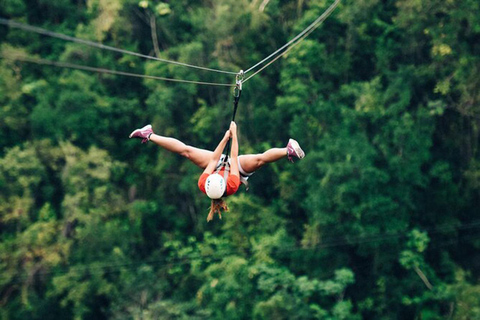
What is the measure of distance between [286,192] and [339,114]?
7.17 ft

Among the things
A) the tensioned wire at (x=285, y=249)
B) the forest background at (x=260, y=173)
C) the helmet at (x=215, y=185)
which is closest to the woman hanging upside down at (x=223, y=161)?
the helmet at (x=215, y=185)

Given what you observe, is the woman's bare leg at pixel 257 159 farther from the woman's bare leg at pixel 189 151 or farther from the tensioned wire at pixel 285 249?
the tensioned wire at pixel 285 249

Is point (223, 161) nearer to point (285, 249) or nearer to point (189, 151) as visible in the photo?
point (189, 151)

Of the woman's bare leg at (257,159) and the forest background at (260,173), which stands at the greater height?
the forest background at (260,173)

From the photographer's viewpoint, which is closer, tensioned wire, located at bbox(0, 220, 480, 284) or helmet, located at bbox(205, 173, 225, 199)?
helmet, located at bbox(205, 173, 225, 199)

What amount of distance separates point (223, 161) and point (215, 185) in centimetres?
39

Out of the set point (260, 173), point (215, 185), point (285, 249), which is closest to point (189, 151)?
point (215, 185)

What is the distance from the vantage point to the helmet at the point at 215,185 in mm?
5422

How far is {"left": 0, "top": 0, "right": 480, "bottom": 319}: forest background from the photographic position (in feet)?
46.8

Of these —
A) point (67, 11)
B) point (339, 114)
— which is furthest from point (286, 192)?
point (67, 11)

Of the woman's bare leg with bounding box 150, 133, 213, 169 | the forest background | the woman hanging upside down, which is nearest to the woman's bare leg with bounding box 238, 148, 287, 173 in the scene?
the woman hanging upside down

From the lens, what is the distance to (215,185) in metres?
5.42

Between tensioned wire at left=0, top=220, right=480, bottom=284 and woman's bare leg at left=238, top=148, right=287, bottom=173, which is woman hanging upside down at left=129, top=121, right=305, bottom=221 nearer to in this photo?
woman's bare leg at left=238, top=148, right=287, bottom=173

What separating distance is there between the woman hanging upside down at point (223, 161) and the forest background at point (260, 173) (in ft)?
27.5
